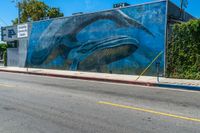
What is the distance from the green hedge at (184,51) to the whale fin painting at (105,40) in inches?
29.0

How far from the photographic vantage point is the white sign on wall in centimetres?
2927

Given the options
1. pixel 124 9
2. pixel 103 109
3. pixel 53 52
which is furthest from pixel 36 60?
pixel 103 109

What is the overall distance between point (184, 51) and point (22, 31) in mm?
19050

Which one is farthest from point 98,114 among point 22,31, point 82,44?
point 22,31

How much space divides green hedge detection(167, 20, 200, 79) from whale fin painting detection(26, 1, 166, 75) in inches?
29.0

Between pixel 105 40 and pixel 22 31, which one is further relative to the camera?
pixel 22 31

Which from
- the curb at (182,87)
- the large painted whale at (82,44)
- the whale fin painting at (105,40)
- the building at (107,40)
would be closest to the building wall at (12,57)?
the building at (107,40)

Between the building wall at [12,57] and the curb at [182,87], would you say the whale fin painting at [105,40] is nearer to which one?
the curb at [182,87]

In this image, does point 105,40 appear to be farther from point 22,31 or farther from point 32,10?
point 32,10

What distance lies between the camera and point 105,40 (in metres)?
21.0

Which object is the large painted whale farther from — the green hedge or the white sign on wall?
the white sign on wall

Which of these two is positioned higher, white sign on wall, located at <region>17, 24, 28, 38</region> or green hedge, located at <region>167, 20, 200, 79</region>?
white sign on wall, located at <region>17, 24, 28, 38</region>

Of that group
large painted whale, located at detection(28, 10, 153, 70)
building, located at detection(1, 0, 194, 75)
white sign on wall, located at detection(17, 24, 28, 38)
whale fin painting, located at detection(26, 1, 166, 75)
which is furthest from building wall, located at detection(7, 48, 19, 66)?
whale fin painting, located at detection(26, 1, 166, 75)

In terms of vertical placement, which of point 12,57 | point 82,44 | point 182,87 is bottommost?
point 182,87
